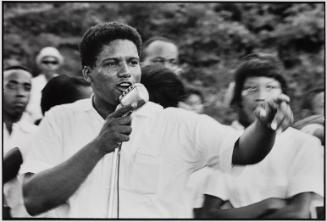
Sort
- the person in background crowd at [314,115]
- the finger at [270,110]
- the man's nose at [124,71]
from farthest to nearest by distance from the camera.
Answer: the person in background crowd at [314,115], the man's nose at [124,71], the finger at [270,110]

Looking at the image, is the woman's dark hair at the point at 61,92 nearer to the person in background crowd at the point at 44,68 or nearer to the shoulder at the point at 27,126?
the shoulder at the point at 27,126

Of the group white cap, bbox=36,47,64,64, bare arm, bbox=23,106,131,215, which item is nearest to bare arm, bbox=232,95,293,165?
bare arm, bbox=23,106,131,215

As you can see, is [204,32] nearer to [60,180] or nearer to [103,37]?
[103,37]

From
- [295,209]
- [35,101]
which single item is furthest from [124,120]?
[35,101]

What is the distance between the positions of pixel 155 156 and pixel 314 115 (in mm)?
899

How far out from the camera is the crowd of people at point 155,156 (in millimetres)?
2590

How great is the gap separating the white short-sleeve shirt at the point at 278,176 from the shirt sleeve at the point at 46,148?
2.06 ft

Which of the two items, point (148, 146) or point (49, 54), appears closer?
point (148, 146)

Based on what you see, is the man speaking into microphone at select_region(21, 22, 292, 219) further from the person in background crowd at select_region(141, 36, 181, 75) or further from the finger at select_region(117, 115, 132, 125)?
the person in background crowd at select_region(141, 36, 181, 75)

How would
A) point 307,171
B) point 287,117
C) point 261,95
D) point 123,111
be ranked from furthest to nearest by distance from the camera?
point 261,95
point 307,171
point 123,111
point 287,117

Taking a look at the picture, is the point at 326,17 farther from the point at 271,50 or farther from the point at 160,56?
the point at 271,50

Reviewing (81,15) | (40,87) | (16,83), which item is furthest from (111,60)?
(81,15)

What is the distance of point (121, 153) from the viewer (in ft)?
8.86

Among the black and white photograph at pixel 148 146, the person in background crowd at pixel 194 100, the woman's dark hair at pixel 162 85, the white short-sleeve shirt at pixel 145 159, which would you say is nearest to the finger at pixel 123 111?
the black and white photograph at pixel 148 146
